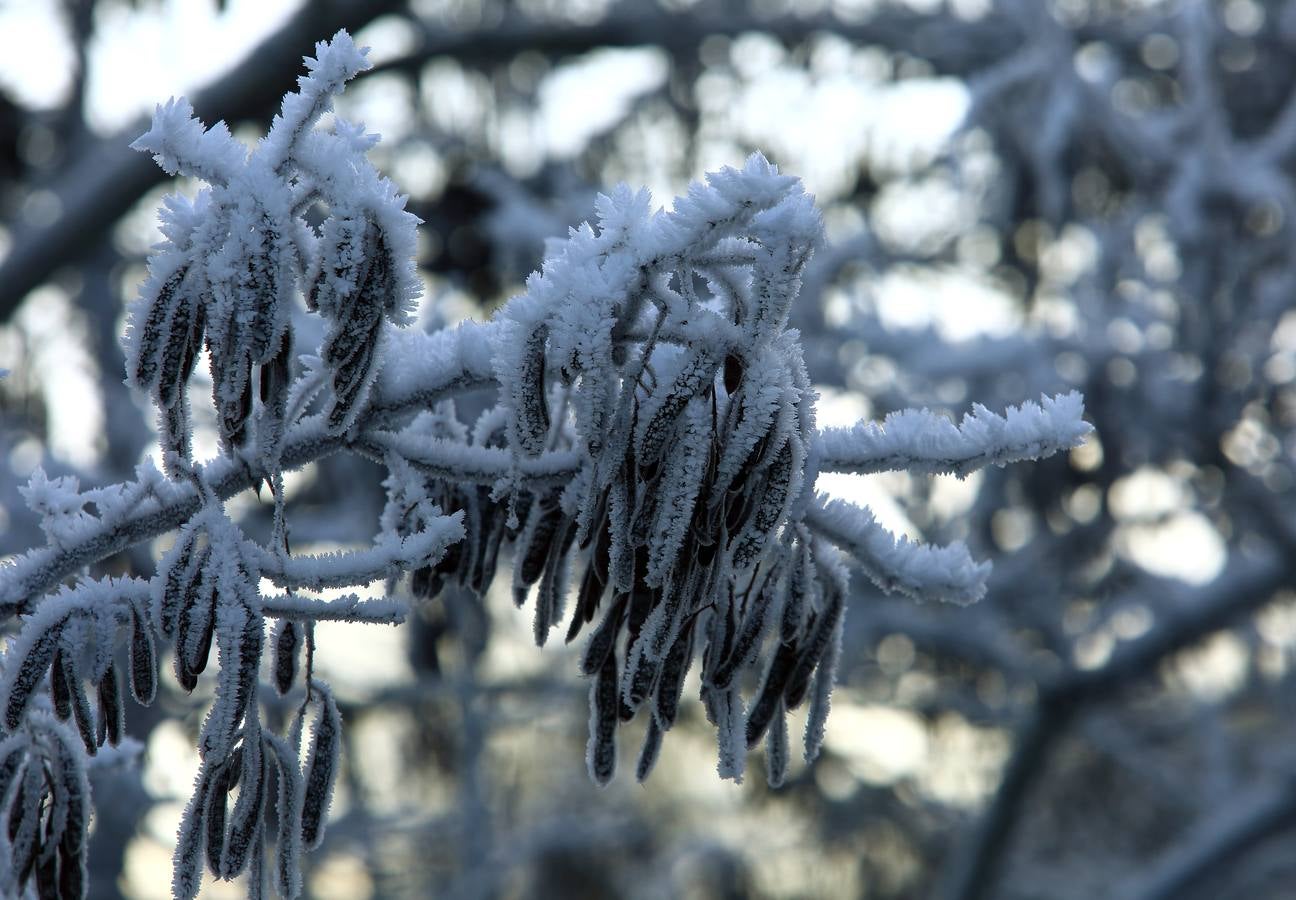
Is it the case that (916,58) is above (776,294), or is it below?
below

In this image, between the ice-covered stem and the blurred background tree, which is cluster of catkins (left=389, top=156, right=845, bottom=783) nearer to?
the ice-covered stem

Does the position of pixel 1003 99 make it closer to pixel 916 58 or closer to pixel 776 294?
pixel 916 58

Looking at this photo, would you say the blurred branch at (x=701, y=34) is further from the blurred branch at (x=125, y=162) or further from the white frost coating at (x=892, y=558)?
the white frost coating at (x=892, y=558)

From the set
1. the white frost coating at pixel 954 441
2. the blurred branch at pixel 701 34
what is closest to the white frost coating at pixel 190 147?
the white frost coating at pixel 954 441

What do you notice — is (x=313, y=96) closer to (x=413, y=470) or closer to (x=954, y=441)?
(x=413, y=470)

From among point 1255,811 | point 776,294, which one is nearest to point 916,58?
point 1255,811
